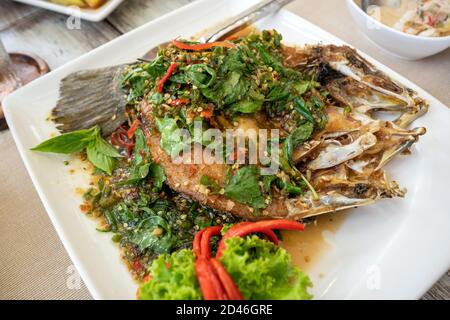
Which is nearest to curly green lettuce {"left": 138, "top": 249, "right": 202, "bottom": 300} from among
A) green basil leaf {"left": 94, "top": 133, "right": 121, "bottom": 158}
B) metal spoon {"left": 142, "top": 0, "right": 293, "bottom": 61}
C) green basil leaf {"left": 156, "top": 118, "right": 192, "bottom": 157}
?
green basil leaf {"left": 156, "top": 118, "right": 192, "bottom": 157}

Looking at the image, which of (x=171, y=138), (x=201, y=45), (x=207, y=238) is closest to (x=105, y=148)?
(x=171, y=138)

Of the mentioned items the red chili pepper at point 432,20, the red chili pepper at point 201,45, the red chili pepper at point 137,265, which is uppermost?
the red chili pepper at point 201,45

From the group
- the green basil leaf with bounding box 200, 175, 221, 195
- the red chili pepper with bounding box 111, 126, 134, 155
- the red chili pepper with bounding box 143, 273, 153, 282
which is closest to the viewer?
the red chili pepper with bounding box 143, 273, 153, 282

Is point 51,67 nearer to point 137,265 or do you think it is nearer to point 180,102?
point 180,102

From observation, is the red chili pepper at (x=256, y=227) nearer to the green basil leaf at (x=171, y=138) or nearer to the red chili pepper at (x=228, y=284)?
the red chili pepper at (x=228, y=284)

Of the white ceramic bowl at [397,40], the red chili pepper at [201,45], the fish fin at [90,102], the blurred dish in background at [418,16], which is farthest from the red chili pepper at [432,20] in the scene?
the fish fin at [90,102]

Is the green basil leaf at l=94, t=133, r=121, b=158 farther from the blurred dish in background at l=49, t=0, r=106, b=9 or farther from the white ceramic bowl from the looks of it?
the white ceramic bowl

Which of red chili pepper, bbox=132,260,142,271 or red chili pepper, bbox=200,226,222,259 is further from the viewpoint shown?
red chili pepper, bbox=132,260,142,271

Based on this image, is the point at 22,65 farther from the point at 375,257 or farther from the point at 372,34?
the point at 375,257
